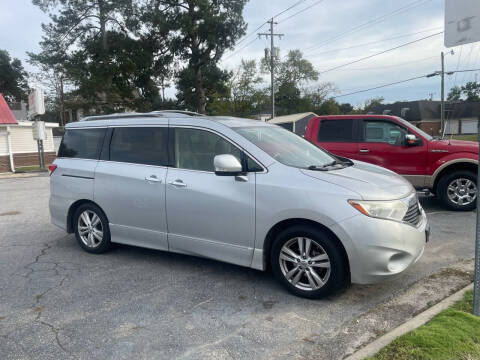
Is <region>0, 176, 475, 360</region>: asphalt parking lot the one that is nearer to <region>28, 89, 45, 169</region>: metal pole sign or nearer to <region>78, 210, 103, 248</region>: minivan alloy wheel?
<region>78, 210, 103, 248</region>: minivan alloy wheel

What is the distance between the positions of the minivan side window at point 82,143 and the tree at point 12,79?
197ft

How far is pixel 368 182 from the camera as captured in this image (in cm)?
381

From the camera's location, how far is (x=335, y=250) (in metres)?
3.55

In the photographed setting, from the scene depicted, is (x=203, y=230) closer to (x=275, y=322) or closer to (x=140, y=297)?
(x=140, y=297)

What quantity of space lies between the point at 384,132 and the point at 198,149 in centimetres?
495

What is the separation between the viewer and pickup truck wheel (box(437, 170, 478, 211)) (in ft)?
24.0

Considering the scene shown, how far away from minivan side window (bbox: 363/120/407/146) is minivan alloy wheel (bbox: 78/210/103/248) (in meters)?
5.56

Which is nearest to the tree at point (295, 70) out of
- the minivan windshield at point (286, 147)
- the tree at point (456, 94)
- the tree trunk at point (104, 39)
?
the tree at point (456, 94)

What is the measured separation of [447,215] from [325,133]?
2911mm

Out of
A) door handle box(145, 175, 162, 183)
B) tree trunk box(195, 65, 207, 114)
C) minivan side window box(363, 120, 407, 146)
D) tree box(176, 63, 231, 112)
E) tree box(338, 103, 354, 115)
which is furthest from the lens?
tree box(338, 103, 354, 115)

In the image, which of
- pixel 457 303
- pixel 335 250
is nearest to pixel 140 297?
pixel 335 250

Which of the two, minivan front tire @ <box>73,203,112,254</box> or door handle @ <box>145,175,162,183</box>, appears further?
minivan front tire @ <box>73,203,112,254</box>

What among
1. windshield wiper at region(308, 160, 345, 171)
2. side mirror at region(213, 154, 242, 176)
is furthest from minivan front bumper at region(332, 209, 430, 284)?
side mirror at region(213, 154, 242, 176)

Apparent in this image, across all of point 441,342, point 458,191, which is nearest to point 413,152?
point 458,191
